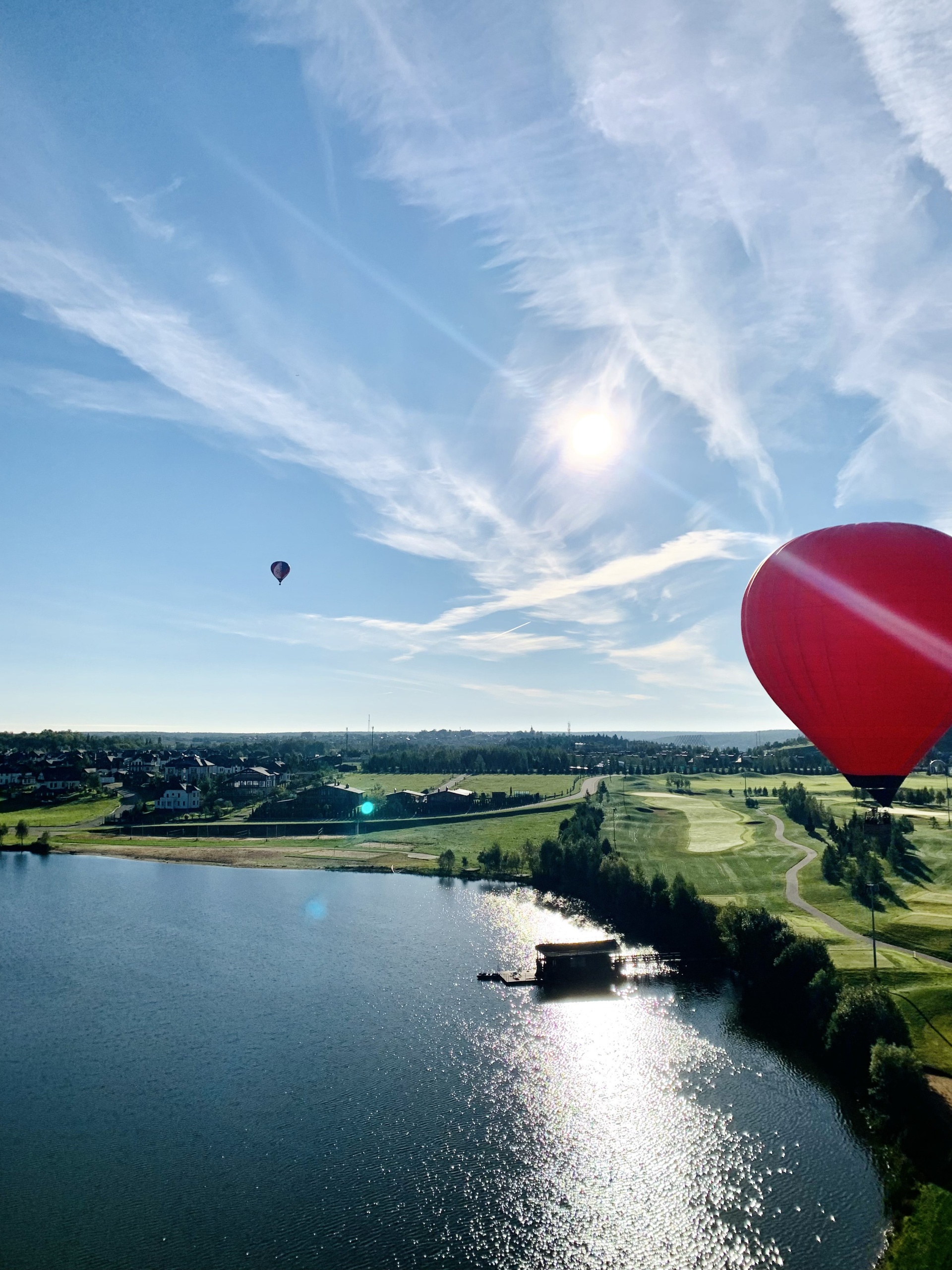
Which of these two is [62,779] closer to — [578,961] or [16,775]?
[16,775]

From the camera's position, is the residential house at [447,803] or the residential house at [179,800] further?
the residential house at [179,800]

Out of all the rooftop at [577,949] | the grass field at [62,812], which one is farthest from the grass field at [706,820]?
the grass field at [62,812]

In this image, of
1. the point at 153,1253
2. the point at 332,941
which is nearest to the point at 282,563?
the point at 332,941

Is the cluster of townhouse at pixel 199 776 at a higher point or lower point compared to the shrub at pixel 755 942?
higher

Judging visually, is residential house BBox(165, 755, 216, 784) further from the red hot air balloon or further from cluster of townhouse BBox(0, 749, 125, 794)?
the red hot air balloon

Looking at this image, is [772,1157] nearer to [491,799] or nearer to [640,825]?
[640,825]

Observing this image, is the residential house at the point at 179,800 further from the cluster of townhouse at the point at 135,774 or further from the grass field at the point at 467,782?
the grass field at the point at 467,782
